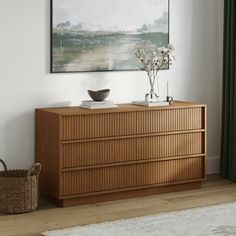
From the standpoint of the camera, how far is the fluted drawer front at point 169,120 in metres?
5.32

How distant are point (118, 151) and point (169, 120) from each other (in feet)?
1.77

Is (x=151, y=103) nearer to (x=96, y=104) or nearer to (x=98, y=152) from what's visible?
(x=96, y=104)

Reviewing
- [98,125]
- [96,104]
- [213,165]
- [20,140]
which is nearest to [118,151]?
[98,125]

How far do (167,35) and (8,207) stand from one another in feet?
7.12

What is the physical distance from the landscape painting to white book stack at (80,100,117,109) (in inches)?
13.5

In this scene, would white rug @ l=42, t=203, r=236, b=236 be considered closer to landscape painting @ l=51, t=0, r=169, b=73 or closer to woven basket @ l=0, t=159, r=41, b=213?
woven basket @ l=0, t=159, r=41, b=213

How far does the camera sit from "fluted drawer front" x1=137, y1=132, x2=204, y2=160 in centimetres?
536

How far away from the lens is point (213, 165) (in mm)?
6320

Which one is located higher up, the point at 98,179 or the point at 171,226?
the point at 98,179

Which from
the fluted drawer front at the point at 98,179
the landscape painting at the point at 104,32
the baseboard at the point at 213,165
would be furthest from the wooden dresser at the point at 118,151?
the baseboard at the point at 213,165

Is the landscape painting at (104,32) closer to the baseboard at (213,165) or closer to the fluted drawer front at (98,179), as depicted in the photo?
the fluted drawer front at (98,179)

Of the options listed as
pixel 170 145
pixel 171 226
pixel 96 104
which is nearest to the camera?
pixel 171 226

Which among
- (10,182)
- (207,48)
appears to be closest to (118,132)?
(10,182)

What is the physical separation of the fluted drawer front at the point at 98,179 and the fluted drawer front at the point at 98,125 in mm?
290
